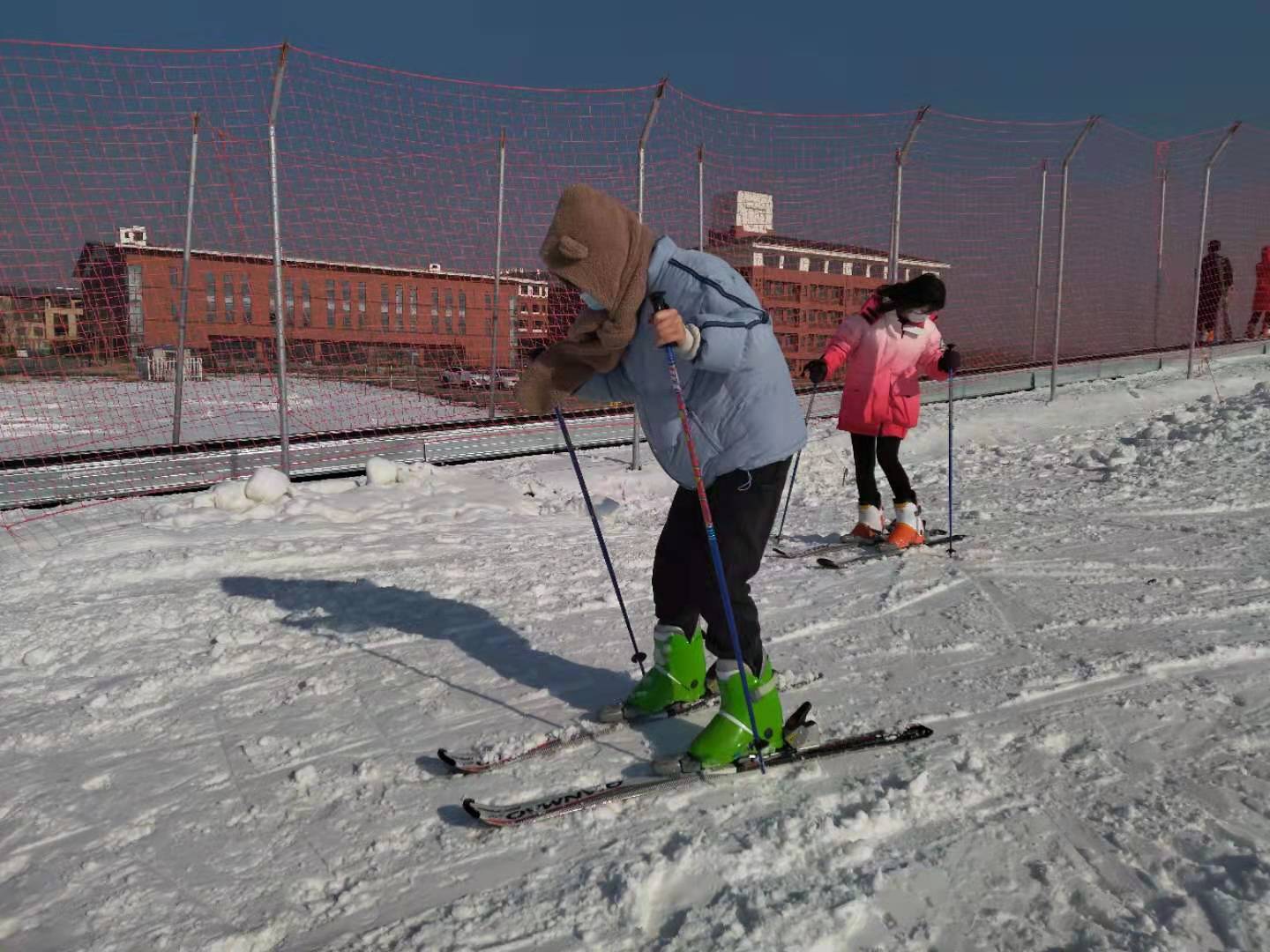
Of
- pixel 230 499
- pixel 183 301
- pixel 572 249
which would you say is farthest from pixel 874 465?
pixel 183 301

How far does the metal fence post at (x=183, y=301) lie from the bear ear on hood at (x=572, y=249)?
651cm

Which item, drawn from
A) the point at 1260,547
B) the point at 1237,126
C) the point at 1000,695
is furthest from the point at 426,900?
the point at 1237,126

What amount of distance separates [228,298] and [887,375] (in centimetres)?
621

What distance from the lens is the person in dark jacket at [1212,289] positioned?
12.0m

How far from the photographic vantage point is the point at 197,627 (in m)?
4.07

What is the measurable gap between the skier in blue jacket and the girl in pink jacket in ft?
8.88

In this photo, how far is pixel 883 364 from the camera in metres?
→ 5.35

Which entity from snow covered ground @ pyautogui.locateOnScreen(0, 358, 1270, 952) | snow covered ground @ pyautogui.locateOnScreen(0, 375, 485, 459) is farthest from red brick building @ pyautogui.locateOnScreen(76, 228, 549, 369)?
snow covered ground @ pyautogui.locateOnScreen(0, 358, 1270, 952)

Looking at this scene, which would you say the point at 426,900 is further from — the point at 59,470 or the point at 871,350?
the point at 59,470

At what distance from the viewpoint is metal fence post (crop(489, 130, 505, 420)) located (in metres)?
8.65

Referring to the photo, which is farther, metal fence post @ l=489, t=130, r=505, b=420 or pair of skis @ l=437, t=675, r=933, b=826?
metal fence post @ l=489, t=130, r=505, b=420

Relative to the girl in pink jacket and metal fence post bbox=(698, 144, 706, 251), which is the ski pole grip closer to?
the girl in pink jacket

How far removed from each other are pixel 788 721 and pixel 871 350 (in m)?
3.17

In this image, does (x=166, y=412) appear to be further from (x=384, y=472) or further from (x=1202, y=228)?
(x=1202, y=228)
